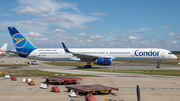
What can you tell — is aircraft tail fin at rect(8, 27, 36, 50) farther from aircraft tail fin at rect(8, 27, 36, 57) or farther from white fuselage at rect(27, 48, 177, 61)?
white fuselage at rect(27, 48, 177, 61)

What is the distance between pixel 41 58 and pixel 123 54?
20.7 meters

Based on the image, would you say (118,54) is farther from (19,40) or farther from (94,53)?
(19,40)

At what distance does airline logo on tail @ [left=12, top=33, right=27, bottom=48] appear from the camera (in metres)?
44.5

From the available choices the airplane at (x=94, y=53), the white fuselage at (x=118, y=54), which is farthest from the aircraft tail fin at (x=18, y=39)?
the white fuselage at (x=118, y=54)

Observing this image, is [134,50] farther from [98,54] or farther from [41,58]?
[41,58]

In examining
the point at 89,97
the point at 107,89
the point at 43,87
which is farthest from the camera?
the point at 43,87

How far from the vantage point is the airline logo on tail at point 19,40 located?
1751 inches

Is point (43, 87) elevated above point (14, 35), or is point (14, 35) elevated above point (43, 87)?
point (14, 35)

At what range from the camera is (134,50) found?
4588 centimetres

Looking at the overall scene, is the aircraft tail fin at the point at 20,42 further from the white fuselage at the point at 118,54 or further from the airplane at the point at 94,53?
the white fuselage at the point at 118,54

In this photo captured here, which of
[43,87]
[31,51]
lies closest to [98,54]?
[31,51]

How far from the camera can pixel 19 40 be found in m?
44.8

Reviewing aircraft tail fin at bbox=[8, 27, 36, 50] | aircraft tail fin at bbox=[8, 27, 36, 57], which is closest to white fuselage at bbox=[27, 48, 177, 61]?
aircraft tail fin at bbox=[8, 27, 36, 57]

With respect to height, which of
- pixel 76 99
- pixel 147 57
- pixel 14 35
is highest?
pixel 14 35
